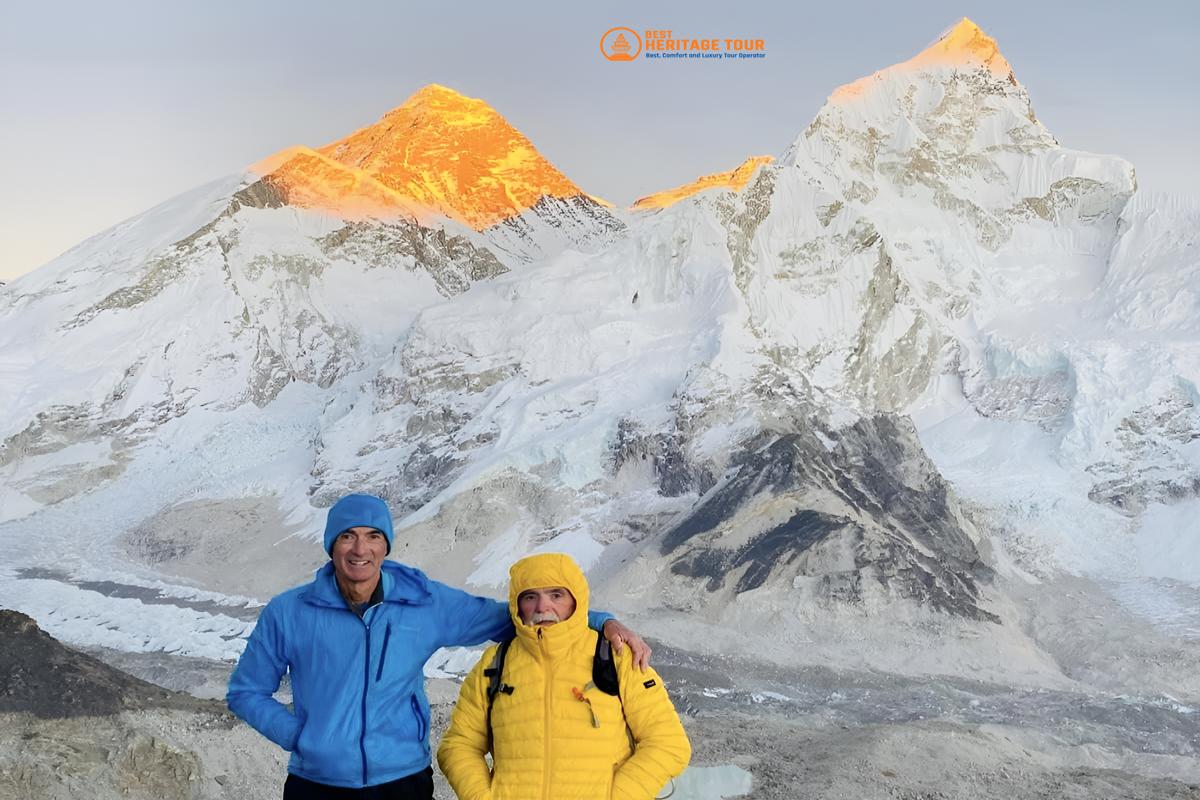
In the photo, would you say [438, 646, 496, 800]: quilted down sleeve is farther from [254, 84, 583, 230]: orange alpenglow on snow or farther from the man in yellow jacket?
[254, 84, 583, 230]: orange alpenglow on snow

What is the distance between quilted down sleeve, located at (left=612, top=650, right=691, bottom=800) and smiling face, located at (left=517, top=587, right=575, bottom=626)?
426 mm

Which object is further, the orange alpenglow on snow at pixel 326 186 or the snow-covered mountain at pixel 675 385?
the orange alpenglow on snow at pixel 326 186

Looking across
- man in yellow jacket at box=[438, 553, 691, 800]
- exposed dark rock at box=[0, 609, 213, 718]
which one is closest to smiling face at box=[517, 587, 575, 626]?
man in yellow jacket at box=[438, 553, 691, 800]

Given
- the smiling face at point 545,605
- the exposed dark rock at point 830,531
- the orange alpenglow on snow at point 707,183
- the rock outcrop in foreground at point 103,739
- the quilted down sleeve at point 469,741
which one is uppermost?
the orange alpenglow on snow at point 707,183

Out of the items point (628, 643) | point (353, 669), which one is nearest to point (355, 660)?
point (353, 669)

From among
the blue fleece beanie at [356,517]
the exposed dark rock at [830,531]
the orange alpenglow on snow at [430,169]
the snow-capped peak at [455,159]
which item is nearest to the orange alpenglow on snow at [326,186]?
→ the orange alpenglow on snow at [430,169]

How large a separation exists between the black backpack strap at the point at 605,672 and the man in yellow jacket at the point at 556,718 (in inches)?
1.1

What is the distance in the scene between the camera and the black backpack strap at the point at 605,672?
5902 mm

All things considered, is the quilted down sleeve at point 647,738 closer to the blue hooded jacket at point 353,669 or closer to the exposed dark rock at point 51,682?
the blue hooded jacket at point 353,669

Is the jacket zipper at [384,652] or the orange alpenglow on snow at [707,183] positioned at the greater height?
the orange alpenglow on snow at [707,183]

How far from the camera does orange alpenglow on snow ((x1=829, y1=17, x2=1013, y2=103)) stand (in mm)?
117062

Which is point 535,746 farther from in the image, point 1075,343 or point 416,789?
point 1075,343

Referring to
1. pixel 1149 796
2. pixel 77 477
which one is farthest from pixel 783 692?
pixel 77 477

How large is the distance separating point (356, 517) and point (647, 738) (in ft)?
7.07
